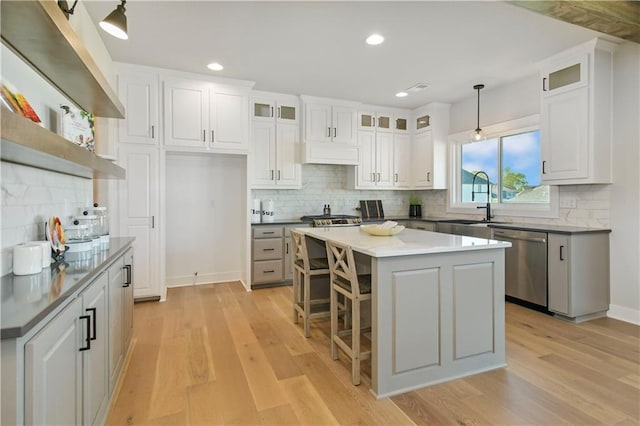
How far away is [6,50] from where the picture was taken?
5.46 feet

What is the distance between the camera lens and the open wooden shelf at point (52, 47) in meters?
1.42

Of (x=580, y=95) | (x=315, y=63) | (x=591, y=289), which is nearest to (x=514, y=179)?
(x=580, y=95)

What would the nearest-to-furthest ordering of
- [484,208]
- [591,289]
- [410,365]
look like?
[410,365]
[591,289]
[484,208]

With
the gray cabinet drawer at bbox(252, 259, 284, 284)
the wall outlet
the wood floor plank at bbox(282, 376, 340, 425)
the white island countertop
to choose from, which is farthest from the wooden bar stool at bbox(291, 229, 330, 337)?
the wall outlet

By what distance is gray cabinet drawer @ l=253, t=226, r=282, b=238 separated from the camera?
4.54m

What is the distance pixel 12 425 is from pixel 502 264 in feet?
8.63

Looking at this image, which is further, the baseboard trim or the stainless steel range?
the stainless steel range

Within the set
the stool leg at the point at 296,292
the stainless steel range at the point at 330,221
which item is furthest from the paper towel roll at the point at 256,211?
the stool leg at the point at 296,292

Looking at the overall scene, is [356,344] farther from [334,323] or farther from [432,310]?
[432,310]

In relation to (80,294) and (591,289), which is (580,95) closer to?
(591,289)

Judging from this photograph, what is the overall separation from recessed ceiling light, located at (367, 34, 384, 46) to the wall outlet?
2723 mm

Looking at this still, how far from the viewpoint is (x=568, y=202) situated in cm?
380

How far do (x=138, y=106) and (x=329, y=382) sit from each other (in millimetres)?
3559

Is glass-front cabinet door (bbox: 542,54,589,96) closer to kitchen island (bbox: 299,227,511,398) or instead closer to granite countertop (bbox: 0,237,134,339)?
kitchen island (bbox: 299,227,511,398)
